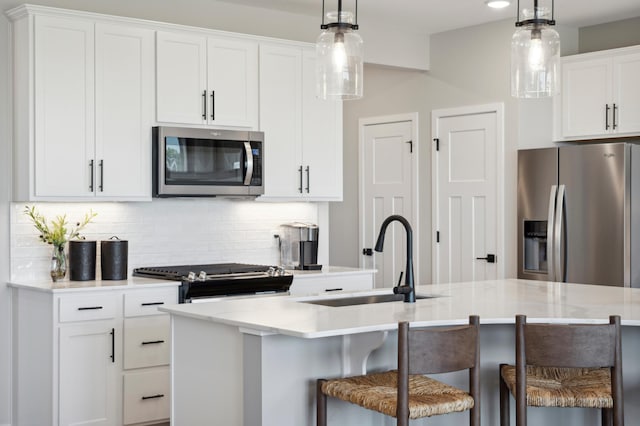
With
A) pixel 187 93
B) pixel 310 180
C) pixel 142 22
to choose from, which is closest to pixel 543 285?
pixel 310 180

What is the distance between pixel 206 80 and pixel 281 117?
2.01 ft

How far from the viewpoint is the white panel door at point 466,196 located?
636 cm

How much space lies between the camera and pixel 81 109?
15.8ft

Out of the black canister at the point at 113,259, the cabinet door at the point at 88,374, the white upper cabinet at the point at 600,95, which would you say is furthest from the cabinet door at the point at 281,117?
the white upper cabinet at the point at 600,95

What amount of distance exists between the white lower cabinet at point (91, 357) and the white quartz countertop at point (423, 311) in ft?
3.87

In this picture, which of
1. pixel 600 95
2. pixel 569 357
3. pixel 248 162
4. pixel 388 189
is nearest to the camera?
pixel 569 357

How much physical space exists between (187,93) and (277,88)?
679 millimetres

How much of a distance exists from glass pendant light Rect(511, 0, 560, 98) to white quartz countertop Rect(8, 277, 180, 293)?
2.33 m

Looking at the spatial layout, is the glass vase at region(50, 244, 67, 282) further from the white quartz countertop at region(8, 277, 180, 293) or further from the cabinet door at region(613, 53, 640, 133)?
the cabinet door at region(613, 53, 640, 133)

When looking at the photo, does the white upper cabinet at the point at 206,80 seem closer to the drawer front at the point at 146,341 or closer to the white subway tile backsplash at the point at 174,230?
the white subway tile backsplash at the point at 174,230

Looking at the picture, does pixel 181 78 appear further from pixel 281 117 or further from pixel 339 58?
pixel 339 58

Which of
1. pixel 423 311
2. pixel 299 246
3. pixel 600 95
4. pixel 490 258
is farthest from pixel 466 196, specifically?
pixel 423 311

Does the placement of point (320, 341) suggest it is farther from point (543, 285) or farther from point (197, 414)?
point (543, 285)

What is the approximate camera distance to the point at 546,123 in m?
6.20
